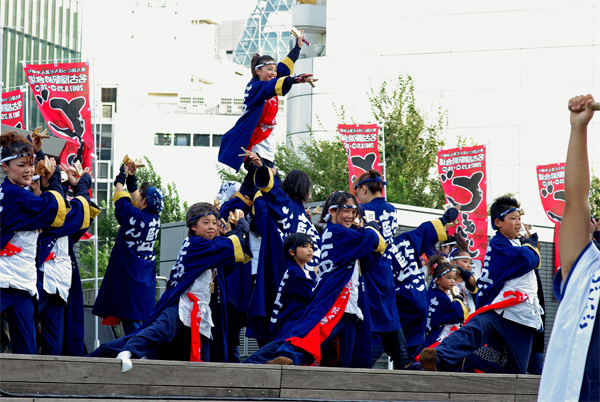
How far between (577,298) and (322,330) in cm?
323

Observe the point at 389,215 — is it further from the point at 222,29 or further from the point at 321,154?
the point at 222,29

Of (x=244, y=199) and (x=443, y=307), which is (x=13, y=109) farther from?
(x=443, y=307)

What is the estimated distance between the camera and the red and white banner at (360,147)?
14484 millimetres

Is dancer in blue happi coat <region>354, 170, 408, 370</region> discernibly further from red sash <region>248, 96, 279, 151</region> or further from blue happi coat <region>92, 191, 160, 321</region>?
blue happi coat <region>92, 191, 160, 321</region>

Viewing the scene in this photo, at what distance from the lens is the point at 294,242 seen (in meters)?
6.70

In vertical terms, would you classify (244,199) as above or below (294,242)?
above

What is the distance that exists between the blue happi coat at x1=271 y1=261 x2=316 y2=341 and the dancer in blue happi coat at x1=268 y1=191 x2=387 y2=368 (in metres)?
0.38

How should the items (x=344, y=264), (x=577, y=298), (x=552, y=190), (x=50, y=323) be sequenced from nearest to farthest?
(x=577, y=298) → (x=50, y=323) → (x=344, y=264) → (x=552, y=190)

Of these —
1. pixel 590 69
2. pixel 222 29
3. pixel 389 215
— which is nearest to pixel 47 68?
pixel 389 215

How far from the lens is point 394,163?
2161 cm

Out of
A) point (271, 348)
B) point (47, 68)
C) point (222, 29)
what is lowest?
point (271, 348)

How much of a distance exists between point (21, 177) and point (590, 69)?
932 inches

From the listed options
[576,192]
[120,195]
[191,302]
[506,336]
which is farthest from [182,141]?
[576,192]

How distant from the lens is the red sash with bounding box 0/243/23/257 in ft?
17.8
